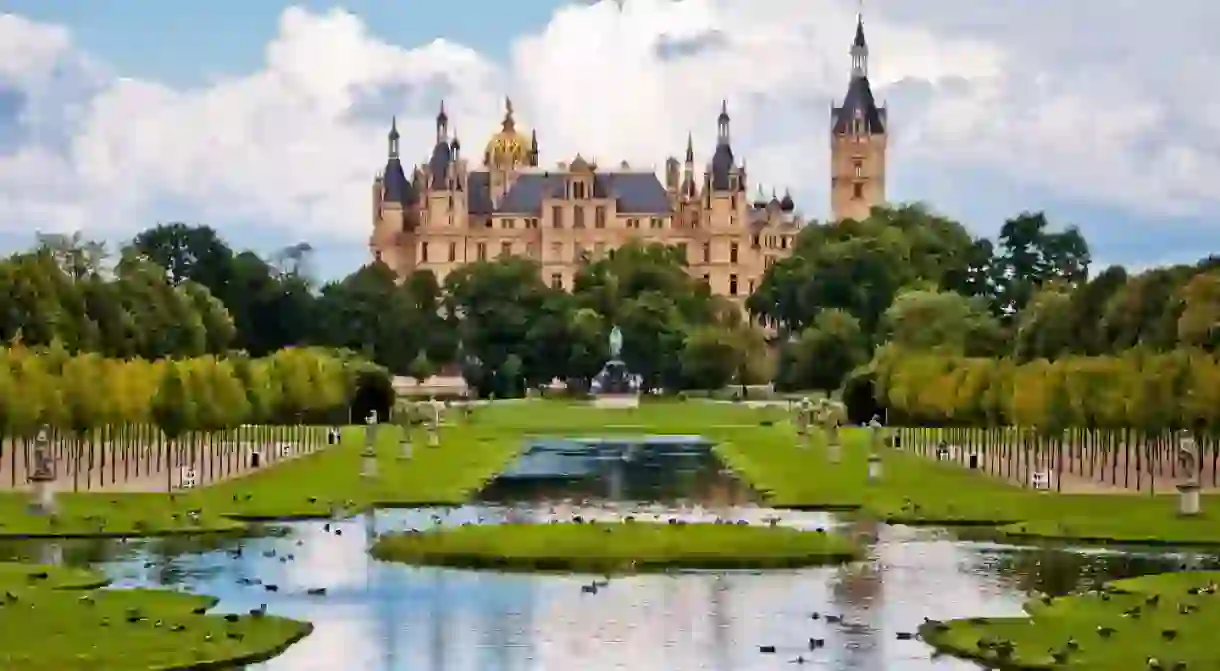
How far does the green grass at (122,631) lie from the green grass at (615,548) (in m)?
6.08

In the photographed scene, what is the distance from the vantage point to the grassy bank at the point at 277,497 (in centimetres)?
4000

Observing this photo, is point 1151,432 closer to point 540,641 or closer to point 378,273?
point 540,641

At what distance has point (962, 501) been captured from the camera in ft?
156

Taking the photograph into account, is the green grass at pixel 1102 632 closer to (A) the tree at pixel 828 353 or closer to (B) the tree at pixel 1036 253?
(A) the tree at pixel 828 353

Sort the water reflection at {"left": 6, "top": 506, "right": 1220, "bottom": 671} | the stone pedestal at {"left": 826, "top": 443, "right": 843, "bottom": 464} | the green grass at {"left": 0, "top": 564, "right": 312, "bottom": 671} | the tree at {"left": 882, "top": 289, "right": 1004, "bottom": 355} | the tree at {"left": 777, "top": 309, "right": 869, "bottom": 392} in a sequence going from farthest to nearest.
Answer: the tree at {"left": 777, "top": 309, "right": 869, "bottom": 392} → the tree at {"left": 882, "top": 289, "right": 1004, "bottom": 355} → the stone pedestal at {"left": 826, "top": 443, "right": 843, "bottom": 464} → the water reflection at {"left": 6, "top": 506, "right": 1220, "bottom": 671} → the green grass at {"left": 0, "top": 564, "right": 312, "bottom": 671}

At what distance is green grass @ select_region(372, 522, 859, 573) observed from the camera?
34.7 m

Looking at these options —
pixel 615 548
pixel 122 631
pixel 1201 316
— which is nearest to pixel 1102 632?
pixel 122 631

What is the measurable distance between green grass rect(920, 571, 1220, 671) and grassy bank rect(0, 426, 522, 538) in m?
16.0

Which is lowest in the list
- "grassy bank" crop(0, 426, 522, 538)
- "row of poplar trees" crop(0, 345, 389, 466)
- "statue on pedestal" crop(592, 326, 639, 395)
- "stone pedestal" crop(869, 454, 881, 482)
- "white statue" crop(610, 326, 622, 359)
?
"grassy bank" crop(0, 426, 522, 538)

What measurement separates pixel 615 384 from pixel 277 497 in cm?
8627

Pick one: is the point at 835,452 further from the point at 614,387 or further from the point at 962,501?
the point at 614,387

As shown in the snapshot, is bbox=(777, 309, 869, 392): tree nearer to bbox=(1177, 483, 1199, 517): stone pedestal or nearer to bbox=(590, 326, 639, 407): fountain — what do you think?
bbox=(590, 326, 639, 407): fountain

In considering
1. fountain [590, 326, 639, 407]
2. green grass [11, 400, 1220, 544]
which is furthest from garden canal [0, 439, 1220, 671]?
fountain [590, 326, 639, 407]

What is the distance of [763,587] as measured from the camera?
32.0 meters
